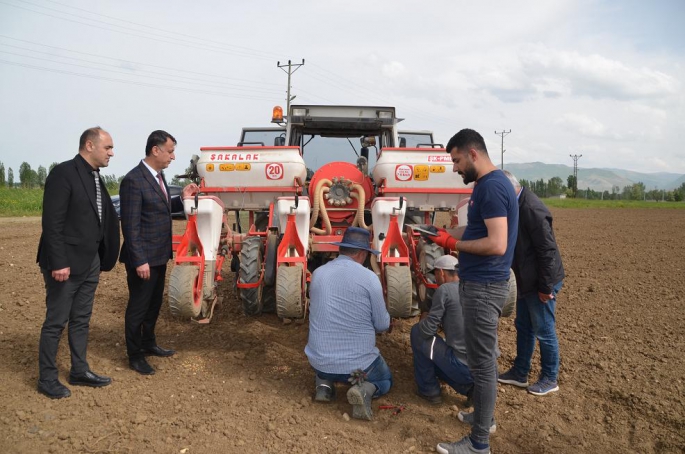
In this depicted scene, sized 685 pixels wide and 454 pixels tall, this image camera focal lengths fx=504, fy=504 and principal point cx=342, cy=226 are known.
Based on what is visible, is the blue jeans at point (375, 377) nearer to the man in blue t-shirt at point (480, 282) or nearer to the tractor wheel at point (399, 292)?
the tractor wheel at point (399, 292)

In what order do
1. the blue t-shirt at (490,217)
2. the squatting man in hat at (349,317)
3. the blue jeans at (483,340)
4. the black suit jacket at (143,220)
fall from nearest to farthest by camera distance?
the blue t-shirt at (490,217) < the blue jeans at (483,340) < the squatting man in hat at (349,317) < the black suit jacket at (143,220)

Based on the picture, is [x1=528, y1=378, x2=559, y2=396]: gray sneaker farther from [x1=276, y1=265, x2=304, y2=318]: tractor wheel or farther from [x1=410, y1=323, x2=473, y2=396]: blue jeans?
[x1=276, y1=265, x2=304, y2=318]: tractor wheel

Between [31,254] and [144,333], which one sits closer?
[144,333]

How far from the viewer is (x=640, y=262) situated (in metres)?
9.66

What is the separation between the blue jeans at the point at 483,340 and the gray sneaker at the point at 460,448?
51 mm

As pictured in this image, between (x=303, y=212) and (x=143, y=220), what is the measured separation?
1357 mm

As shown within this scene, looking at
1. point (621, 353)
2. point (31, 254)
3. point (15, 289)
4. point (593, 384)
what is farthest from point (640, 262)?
point (31, 254)

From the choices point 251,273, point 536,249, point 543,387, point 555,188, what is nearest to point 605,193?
point 555,188

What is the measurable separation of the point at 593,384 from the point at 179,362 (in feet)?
11.5

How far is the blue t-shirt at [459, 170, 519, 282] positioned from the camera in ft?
9.18

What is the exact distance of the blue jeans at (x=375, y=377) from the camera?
142 inches

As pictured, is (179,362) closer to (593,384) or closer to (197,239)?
(197,239)

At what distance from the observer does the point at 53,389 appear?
3.64m

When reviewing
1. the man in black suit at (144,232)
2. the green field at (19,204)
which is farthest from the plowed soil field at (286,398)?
the green field at (19,204)
